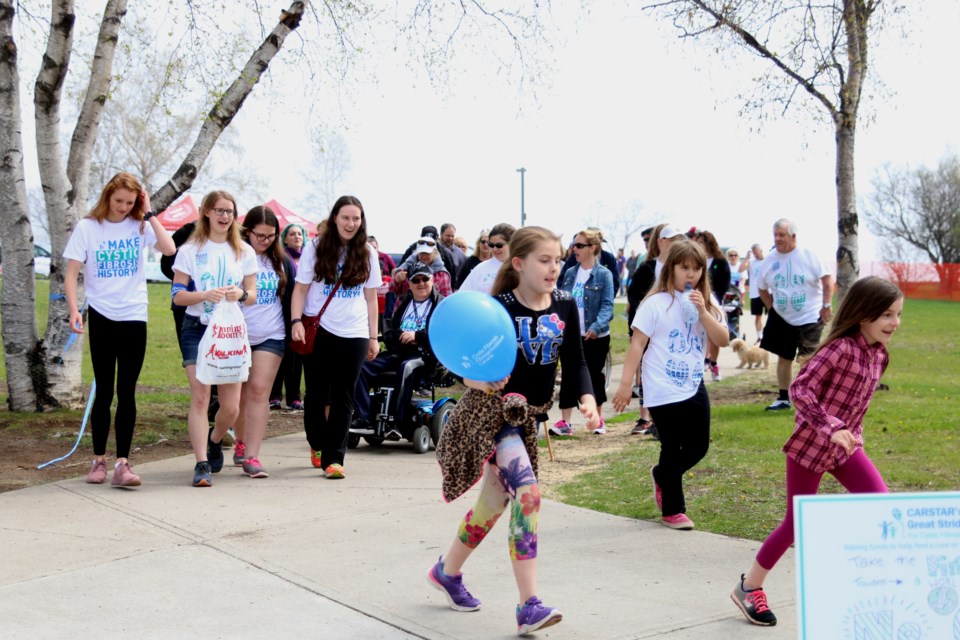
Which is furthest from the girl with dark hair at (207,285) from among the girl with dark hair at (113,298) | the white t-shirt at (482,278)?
the white t-shirt at (482,278)

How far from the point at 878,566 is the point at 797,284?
7.72 metres

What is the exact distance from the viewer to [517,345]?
452cm

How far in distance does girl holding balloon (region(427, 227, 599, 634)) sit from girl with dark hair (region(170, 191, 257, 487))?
3.05 metres

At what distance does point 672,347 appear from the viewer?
616 cm

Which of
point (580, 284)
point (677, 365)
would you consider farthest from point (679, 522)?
point (580, 284)

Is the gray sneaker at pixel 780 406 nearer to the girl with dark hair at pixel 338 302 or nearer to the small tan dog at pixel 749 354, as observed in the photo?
the girl with dark hair at pixel 338 302

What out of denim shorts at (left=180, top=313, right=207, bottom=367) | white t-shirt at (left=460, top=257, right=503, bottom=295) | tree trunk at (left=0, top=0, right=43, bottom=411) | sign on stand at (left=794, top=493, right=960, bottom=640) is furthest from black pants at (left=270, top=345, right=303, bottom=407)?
sign on stand at (left=794, top=493, right=960, bottom=640)

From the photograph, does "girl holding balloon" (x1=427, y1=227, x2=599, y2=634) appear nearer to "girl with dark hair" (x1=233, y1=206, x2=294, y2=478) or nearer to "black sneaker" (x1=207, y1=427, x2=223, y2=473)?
"girl with dark hair" (x1=233, y1=206, x2=294, y2=478)

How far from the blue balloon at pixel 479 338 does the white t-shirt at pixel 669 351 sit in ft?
6.44

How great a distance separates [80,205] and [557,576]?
274 inches

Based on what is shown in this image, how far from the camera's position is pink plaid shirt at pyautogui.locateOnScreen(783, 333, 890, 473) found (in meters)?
4.36

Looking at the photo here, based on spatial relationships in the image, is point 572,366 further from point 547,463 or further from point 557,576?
point 547,463

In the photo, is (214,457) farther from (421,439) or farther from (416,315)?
(416,315)

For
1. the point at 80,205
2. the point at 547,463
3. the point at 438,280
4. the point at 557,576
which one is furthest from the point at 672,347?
the point at 80,205
